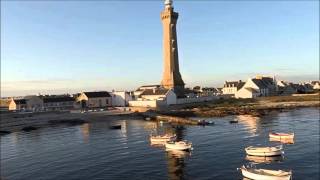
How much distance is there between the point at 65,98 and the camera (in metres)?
145

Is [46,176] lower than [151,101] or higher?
lower

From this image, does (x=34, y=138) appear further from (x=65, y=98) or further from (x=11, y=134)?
(x=65, y=98)

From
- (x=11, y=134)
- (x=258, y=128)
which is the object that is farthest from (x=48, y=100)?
(x=258, y=128)

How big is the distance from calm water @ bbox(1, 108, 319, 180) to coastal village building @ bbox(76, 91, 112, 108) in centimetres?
5506

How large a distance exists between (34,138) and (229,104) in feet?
254

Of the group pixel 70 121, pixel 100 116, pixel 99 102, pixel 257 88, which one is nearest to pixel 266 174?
pixel 70 121

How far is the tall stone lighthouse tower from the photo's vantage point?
461ft

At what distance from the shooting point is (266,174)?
38562mm

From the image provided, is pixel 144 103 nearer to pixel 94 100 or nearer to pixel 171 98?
pixel 171 98

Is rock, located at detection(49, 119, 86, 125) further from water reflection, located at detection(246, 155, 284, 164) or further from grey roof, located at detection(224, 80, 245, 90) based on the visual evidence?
grey roof, located at detection(224, 80, 245, 90)

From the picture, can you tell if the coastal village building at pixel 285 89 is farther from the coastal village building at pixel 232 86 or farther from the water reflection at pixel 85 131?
the water reflection at pixel 85 131

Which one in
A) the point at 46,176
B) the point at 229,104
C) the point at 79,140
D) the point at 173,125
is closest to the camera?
the point at 46,176

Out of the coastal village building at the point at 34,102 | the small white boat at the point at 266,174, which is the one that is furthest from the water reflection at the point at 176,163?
the coastal village building at the point at 34,102

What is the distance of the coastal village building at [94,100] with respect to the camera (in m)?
138
